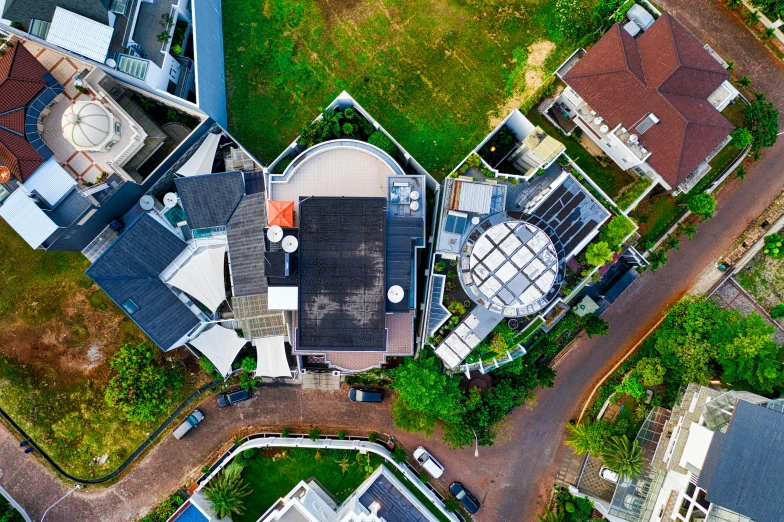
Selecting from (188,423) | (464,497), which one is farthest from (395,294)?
(188,423)

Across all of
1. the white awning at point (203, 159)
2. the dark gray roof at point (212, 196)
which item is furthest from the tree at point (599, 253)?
the white awning at point (203, 159)

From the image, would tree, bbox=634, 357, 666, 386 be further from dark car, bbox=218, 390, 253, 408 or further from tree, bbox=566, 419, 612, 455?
dark car, bbox=218, 390, 253, 408

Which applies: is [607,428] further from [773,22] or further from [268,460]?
[773,22]

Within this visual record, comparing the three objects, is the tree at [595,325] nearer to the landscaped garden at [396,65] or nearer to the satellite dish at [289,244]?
the landscaped garden at [396,65]

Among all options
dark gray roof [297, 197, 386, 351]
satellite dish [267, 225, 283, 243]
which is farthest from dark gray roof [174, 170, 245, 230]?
dark gray roof [297, 197, 386, 351]

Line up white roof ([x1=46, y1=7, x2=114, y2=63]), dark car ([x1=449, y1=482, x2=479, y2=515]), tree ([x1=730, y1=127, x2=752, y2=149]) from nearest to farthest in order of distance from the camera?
1. white roof ([x1=46, y1=7, x2=114, y2=63])
2. tree ([x1=730, y1=127, x2=752, y2=149])
3. dark car ([x1=449, y1=482, x2=479, y2=515])
